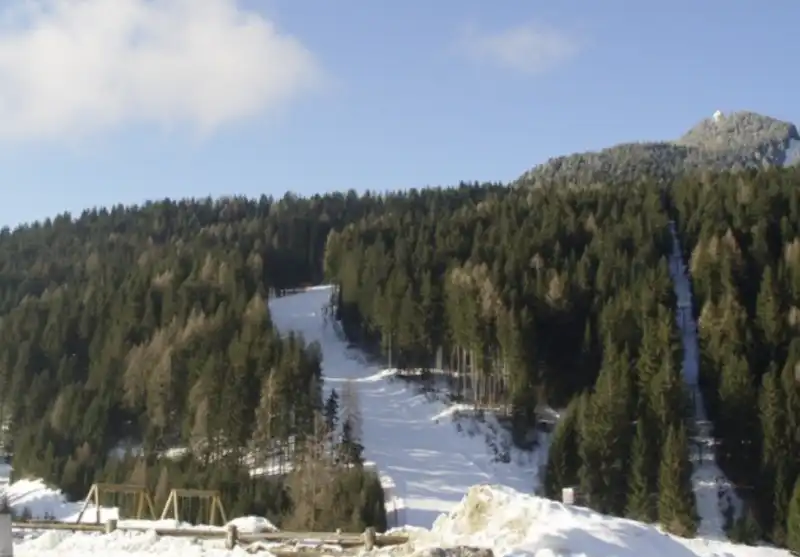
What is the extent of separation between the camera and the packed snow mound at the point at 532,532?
15.1 m

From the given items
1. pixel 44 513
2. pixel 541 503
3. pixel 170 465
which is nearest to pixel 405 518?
pixel 170 465

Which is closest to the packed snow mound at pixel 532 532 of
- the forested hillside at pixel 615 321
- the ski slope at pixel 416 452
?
the ski slope at pixel 416 452

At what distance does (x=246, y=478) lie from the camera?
1759 inches

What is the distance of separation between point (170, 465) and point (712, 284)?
123 ft

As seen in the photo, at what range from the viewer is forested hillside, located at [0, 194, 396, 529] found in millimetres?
46656

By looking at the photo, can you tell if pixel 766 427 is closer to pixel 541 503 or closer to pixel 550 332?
pixel 550 332

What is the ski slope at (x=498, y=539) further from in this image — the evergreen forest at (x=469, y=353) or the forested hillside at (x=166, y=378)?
the forested hillside at (x=166, y=378)

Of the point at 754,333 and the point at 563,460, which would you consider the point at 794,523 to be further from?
the point at 754,333

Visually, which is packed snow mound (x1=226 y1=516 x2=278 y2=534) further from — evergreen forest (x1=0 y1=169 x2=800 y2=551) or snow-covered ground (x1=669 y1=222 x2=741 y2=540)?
snow-covered ground (x1=669 y1=222 x2=741 y2=540)

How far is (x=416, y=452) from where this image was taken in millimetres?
52750

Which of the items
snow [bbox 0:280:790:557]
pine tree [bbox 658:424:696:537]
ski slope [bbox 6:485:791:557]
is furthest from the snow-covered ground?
ski slope [bbox 6:485:791:557]

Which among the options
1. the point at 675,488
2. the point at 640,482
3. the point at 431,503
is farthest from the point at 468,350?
the point at 675,488

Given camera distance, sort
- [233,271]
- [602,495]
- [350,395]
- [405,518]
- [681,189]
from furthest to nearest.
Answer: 1. [681,189]
2. [233,271]
3. [350,395]
4. [602,495]
5. [405,518]

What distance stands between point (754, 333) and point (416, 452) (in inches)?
850
